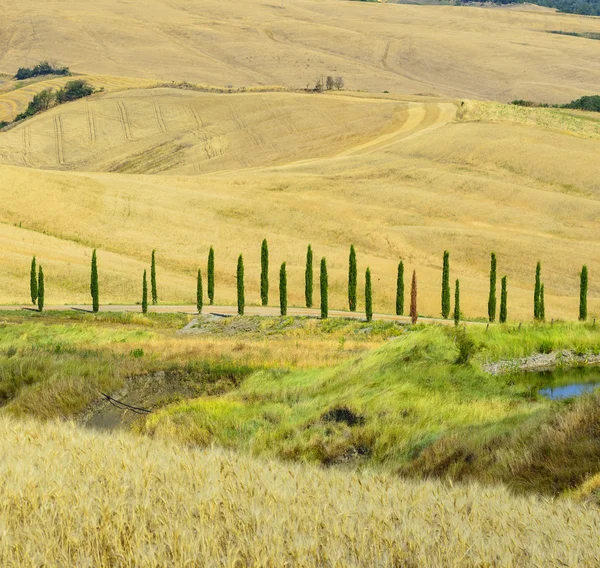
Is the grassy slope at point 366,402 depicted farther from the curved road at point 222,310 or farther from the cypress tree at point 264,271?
the cypress tree at point 264,271

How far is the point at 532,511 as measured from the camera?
10320 mm

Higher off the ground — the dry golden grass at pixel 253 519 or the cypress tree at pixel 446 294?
the dry golden grass at pixel 253 519

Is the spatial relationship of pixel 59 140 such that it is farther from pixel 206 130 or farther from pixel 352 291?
pixel 352 291

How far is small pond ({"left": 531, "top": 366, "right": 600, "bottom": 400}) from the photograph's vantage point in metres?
27.1

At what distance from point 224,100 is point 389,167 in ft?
Result: 225

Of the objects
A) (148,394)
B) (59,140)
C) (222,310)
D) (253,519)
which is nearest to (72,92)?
(59,140)

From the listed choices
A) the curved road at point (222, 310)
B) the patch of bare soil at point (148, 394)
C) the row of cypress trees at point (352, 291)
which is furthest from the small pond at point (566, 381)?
the curved road at point (222, 310)

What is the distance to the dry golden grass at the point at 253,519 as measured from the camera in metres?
8.69

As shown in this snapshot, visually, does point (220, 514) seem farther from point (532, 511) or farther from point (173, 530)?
point (532, 511)

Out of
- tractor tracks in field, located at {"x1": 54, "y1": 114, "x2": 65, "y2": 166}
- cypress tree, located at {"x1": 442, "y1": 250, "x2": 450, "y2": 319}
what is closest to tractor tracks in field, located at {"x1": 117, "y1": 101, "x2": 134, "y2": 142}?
tractor tracks in field, located at {"x1": 54, "y1": 114, "x2": 65, "y2": 166}

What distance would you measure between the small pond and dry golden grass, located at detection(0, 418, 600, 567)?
16.3m

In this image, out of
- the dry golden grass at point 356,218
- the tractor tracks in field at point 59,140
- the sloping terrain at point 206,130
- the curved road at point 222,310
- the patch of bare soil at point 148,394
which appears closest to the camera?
the patch of bare soil at point 148,394

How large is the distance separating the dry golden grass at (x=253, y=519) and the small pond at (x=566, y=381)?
53.4 ft

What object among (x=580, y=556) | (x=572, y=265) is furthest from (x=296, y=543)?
(x=572, y=265)
